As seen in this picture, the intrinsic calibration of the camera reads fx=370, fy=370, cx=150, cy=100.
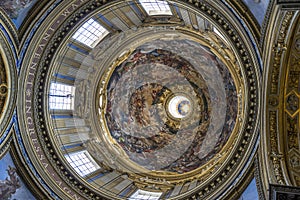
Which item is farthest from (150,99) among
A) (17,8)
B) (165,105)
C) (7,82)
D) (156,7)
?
(17,8)

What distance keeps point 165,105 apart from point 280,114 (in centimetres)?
1400

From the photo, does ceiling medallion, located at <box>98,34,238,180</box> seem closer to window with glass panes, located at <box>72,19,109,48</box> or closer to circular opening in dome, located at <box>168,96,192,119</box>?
circular opening in dome, located at <box>168,96,192,119</box>

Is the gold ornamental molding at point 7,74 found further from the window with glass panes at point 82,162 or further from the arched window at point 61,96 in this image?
the window with glass panes at point 82,162

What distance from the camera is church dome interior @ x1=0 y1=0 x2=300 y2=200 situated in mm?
10977

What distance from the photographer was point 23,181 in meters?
15.1

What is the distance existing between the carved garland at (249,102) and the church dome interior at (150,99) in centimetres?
4

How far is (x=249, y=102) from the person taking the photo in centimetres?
1252

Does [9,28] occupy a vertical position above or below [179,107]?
above

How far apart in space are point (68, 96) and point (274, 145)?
1099 centimetres

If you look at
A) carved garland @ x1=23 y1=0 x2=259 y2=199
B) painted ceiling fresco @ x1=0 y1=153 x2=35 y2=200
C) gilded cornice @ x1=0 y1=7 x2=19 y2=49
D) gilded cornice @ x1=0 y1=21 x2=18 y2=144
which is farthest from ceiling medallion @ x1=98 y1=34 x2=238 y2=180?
gilded cornice @ x1=0 y1=7 x2=19 y2=49

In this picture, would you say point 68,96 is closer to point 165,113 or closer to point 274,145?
point 165,113

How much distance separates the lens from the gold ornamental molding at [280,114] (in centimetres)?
1045

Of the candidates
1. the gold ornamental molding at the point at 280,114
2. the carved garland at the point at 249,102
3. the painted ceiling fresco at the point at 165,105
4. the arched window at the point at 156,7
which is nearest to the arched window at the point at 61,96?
the carved garland at the point at 249,102

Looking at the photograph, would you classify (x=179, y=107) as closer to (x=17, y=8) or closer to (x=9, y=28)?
(x=9, y=28)
